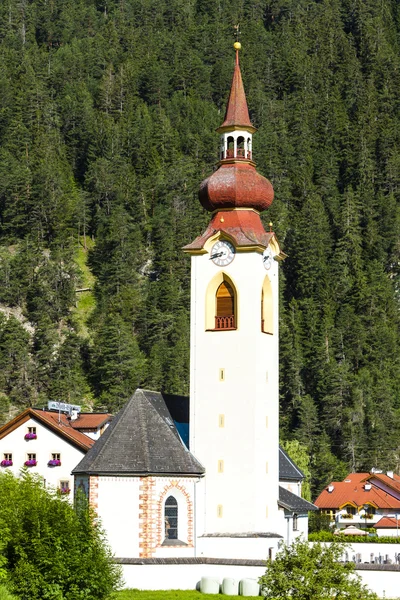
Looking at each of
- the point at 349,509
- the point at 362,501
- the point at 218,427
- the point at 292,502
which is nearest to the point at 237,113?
the point at 218,427

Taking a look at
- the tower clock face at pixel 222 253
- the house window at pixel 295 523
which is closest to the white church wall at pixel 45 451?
the house window at pixel 295 523

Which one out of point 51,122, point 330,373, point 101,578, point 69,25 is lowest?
point 101,578

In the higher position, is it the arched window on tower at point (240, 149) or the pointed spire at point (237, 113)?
the pointed spire at point (237, 113)

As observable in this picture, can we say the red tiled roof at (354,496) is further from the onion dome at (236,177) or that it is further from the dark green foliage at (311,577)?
the dark green foliage at (311,577)

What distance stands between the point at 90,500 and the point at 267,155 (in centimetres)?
9229

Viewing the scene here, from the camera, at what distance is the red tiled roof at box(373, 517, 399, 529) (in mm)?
84200

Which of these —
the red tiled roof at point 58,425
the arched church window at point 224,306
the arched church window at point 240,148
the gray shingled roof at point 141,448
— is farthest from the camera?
the red tiled roof at point 58,425

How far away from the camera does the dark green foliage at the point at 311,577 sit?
117ft

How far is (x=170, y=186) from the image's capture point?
129 metres

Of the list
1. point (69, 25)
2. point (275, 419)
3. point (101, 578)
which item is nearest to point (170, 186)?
point (69, 25)

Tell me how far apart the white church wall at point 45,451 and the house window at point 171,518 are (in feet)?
61.0

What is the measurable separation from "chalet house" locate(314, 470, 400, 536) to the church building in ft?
→ 114

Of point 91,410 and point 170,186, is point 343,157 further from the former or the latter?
point 91,410

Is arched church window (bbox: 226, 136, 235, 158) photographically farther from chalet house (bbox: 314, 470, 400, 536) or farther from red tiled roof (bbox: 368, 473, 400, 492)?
red tiled roof (bbox: 368, 473, 400, 492)
